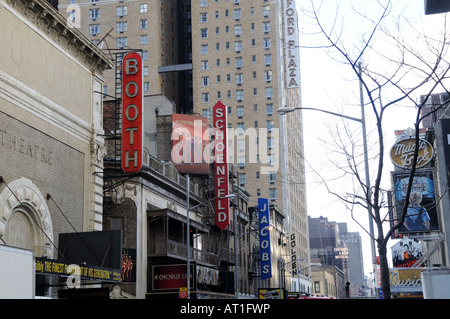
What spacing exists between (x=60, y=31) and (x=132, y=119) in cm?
680

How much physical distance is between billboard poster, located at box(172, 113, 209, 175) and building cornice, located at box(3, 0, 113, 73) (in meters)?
23.2

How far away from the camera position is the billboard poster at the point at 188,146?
5438 cm

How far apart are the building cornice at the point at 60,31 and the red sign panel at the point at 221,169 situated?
26.0 metres

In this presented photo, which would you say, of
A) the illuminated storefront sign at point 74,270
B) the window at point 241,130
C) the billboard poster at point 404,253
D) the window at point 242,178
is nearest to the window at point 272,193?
the window at point 242,178

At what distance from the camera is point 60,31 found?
2698 cm

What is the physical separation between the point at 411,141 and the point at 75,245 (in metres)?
16.3

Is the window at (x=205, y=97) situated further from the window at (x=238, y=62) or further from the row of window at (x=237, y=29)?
the row of window at (x=237, y=29)

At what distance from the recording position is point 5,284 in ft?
40.9

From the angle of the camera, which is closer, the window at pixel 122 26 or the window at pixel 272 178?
the window at pixel 272 178

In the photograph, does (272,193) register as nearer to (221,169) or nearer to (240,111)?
(240,111)

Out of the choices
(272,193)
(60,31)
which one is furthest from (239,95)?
(60,31)

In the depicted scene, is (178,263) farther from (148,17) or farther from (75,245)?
(148,17)

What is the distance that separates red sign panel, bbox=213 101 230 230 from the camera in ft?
184
